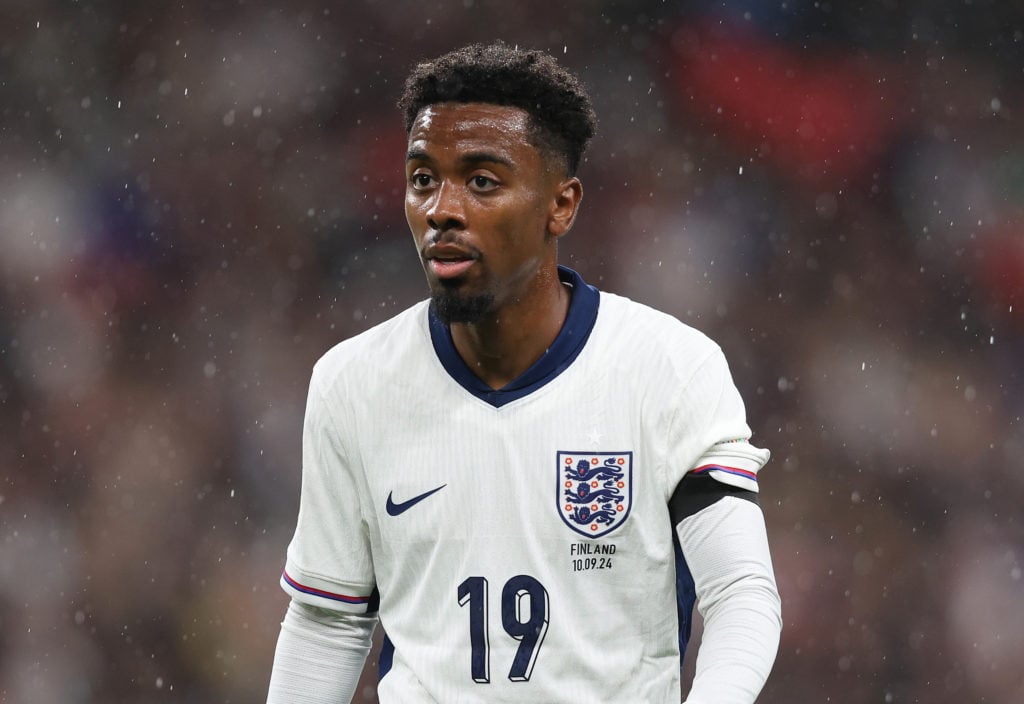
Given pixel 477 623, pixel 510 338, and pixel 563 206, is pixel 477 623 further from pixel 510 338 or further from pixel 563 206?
pixel 563 206

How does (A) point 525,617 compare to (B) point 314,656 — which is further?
(B) point 314,656

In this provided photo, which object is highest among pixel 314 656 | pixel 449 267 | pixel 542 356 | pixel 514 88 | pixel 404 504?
pixel 514 88

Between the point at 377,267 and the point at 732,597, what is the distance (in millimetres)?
3817

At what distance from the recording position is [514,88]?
2.22 metres

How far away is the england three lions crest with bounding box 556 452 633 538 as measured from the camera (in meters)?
2.19

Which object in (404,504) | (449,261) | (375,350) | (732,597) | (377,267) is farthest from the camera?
(377,267)

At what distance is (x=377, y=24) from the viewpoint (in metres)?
5.89

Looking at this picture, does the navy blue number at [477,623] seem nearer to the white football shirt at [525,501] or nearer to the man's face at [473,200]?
the white football shirt at [525,501]

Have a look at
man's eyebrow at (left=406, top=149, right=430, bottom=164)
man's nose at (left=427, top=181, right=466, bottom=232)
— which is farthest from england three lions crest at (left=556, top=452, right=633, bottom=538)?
man's eyebrow at (left=406, top=149, right=430, bottom=164)

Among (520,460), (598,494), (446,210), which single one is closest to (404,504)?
(520,460)

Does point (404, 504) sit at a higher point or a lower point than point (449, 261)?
lower

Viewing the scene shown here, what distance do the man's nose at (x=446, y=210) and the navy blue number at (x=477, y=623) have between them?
21.5 inches

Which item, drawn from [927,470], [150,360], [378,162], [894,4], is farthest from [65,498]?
[894,4]

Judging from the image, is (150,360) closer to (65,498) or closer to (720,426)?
(65,498)
